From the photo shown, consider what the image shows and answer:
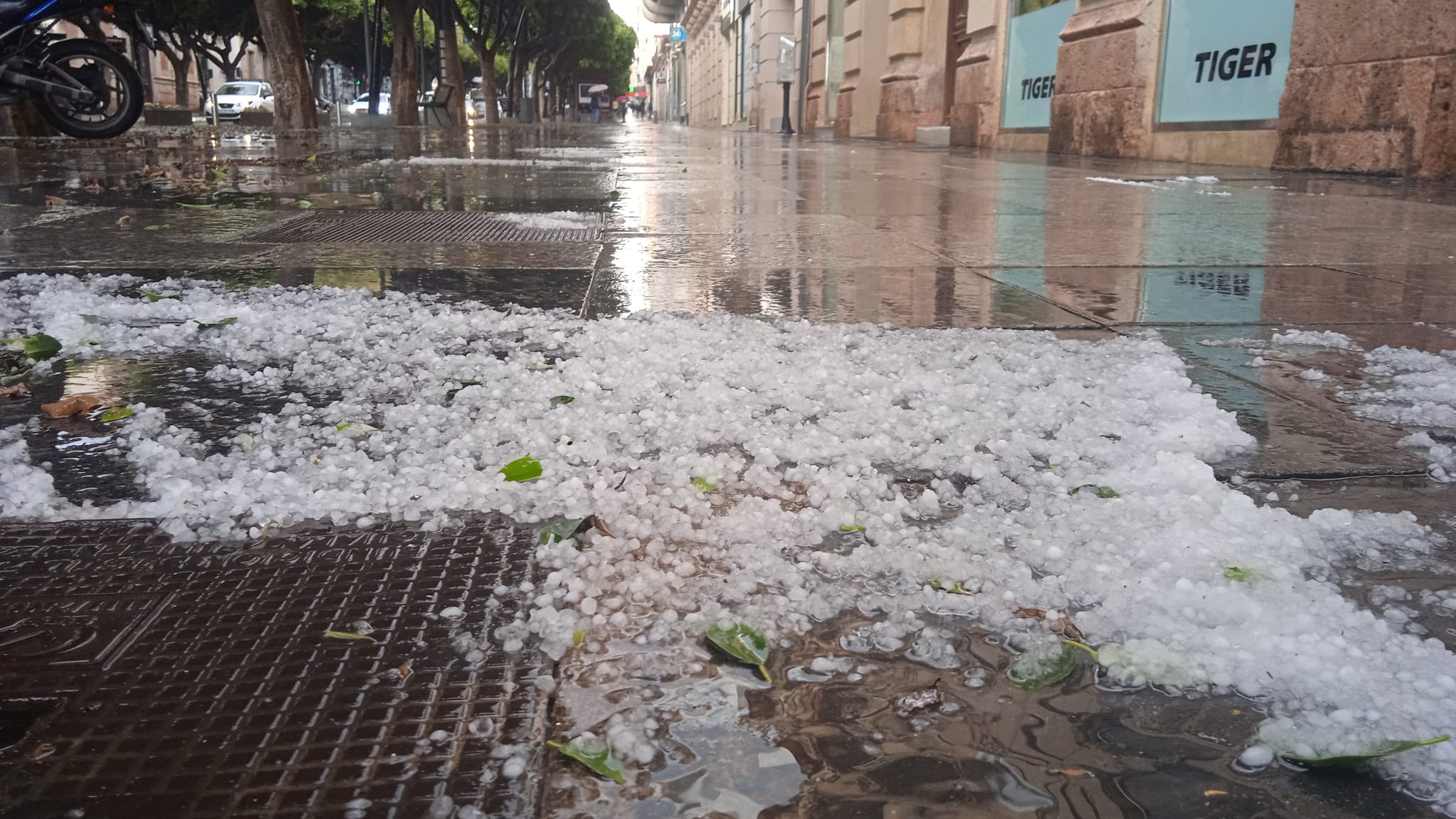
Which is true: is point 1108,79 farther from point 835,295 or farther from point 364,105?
point 364,105

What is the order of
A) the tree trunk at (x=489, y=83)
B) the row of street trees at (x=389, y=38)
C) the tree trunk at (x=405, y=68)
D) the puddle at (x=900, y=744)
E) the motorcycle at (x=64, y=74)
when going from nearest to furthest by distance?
the puddle at (x=900, y=744)
the motorcycle at (x=64, y=74)
the row of street trees at (x=389, y=38)
the tree trunk at (x=405, y=68)
the tree trunk at (x=489, y=83)

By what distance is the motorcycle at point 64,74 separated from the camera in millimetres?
8078

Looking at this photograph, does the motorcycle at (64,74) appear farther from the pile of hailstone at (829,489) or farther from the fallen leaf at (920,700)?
the fallen leaf at (920,700)

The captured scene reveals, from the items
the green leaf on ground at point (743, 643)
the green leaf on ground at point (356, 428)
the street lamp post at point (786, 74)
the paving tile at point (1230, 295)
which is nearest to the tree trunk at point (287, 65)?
the paving tile at point (1230, 295)

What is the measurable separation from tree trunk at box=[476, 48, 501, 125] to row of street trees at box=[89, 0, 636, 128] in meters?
0.04

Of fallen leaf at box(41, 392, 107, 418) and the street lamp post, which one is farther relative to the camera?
the street lamp post

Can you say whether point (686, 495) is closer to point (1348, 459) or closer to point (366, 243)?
point (1348, 459)

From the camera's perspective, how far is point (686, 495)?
4.55 feet

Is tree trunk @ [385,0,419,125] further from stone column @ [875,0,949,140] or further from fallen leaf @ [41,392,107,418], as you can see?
fallen leaf @ [41,392,107,418]

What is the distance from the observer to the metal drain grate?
12.6 ft

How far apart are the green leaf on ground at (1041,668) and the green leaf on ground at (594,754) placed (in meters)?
0.39

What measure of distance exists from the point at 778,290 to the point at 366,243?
1705 millimetres

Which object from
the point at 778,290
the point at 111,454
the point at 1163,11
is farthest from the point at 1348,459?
the point at 1163,11

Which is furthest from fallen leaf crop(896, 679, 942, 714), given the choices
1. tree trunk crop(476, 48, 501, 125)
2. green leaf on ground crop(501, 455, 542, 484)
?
tree trunk crop(476, 48, 501, 125)
